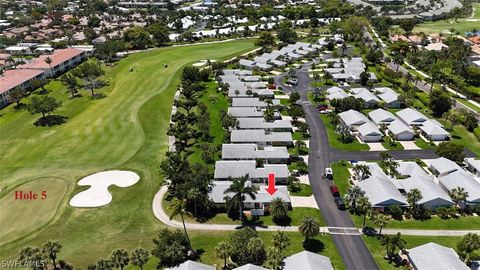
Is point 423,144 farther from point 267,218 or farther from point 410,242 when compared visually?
point 267,218

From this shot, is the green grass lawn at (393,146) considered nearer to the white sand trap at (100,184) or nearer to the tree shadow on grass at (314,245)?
the tree shadow on grass at (314,245)

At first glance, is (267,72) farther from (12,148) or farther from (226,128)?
(12,148)

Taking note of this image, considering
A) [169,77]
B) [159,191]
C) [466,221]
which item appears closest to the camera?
[466,221]

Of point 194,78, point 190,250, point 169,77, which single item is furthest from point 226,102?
point 190,250

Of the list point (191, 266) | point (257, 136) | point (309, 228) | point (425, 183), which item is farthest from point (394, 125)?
point (191, 266)

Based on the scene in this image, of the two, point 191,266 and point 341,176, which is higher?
point 191,266

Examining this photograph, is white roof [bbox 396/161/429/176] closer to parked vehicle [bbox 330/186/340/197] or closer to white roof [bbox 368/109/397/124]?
parked vehicle [bbox 330/186/340/197]

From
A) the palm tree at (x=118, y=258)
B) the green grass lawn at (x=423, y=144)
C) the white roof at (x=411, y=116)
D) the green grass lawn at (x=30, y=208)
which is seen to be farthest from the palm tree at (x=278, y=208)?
the white roof at (x=411, y=116)
